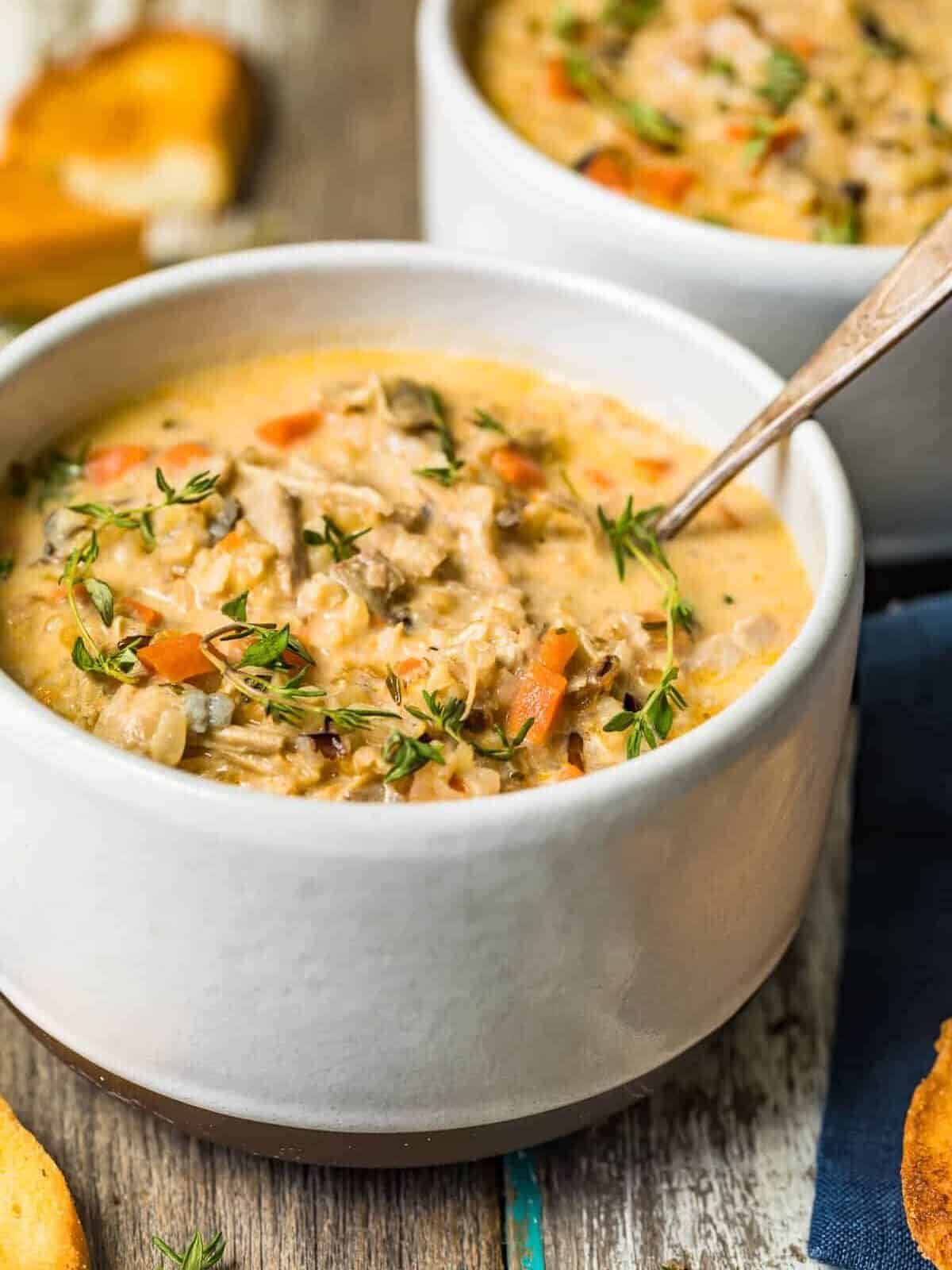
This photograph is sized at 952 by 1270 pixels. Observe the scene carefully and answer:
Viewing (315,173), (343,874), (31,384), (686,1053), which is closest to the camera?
(343,874)

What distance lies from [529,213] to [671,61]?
574 millimetres

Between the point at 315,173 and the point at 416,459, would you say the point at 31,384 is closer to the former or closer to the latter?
the point at 416,459

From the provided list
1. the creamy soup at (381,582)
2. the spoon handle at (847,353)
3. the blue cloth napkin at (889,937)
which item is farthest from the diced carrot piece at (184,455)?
the blue cloth napkin at (889,937)

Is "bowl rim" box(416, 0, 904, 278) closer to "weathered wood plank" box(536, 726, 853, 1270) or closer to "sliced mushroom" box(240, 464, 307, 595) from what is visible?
"sliced mushroom" box(240, 464, 307, 595)

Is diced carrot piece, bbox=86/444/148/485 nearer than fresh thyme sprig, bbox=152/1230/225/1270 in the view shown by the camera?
No

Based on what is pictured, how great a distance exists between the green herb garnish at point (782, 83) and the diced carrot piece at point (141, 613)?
62.4 inches

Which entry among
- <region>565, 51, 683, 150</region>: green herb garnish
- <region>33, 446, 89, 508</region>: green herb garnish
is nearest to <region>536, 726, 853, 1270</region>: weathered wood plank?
<region>33, 446, 89, 508</region>: green herb garnish

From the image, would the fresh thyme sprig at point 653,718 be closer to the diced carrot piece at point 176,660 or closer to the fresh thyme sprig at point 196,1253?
the diced carrot piece at point 176,660

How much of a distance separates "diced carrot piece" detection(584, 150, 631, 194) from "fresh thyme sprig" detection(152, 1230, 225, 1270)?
182 centimetres

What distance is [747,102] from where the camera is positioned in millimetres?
3236

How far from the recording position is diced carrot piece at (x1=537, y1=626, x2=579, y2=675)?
221cm

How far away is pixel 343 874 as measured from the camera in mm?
1862

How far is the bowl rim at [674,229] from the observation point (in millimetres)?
2840

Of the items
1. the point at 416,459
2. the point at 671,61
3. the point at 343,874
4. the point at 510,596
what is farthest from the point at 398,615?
the point at 671,61
